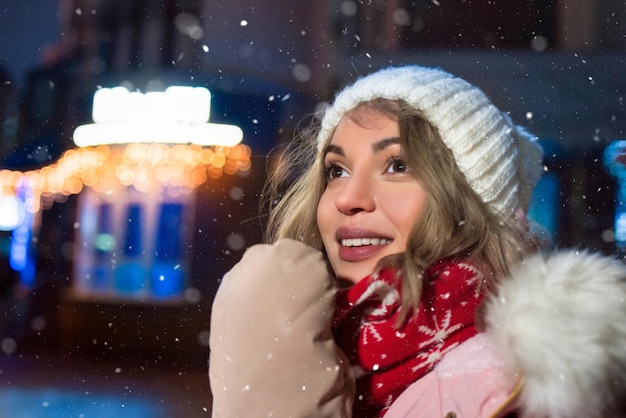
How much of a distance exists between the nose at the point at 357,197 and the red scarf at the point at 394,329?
95 millimetres

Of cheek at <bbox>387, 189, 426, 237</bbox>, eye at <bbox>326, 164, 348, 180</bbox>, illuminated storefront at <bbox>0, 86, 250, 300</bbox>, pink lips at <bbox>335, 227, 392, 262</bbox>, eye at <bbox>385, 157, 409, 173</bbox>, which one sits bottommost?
illuminated storefront at <bbox>0, 86, 250, 300</bbox>

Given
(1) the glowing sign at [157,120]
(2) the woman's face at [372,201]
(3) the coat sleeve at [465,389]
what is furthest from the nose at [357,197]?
(1) the glowing sign at [157,120]

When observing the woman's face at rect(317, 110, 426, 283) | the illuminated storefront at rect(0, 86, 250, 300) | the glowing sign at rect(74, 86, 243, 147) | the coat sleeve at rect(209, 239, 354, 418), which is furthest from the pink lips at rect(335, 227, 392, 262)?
the glowing sign at rect(74, 86, 243, 147)

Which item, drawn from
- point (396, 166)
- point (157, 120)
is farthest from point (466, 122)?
point (157, 120)

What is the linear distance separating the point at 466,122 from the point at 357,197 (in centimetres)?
17

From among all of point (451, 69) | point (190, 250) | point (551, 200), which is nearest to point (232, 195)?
point (190, 250)

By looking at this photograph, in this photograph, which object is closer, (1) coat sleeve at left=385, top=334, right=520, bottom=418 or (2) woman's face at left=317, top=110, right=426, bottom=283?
(1) coat sleeve at left=385, top=334, right=520, bottom=418

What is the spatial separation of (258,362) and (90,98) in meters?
5.30

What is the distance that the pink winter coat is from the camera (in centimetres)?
73

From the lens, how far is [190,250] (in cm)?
583

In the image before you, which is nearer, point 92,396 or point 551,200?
point 551,200

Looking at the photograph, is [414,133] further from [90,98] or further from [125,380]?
[90,98]

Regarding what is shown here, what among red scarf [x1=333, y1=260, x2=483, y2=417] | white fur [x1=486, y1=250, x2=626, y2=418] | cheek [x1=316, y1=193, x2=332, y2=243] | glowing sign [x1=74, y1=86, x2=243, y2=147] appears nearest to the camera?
white fur [x1=486, y1=250, x2=626, y2=418]

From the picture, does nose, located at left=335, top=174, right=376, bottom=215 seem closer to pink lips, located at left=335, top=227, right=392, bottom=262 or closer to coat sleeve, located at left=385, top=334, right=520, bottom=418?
pink lips, located at left=335, top=227, right=392, bottom=262
